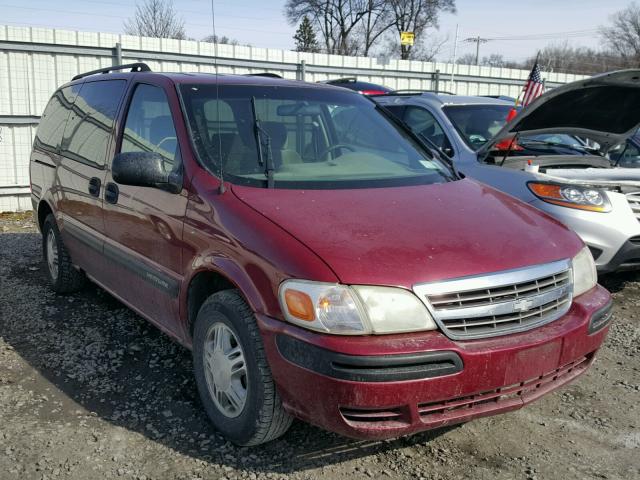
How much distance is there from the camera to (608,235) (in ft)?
14.9

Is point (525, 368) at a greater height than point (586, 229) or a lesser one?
lesser

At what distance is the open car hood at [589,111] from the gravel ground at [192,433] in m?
2.01

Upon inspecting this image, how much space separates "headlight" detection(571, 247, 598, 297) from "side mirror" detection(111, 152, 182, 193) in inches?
78.2

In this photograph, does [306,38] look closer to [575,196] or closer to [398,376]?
[575,196]

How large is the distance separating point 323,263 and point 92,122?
2685 mm

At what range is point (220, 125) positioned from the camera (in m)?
3.30

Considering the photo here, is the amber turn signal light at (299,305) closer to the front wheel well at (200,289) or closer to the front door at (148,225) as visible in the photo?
the front wheel well at (200,289)

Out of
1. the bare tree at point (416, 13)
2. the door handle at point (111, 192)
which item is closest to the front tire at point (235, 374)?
the door handle at point (111, 192)

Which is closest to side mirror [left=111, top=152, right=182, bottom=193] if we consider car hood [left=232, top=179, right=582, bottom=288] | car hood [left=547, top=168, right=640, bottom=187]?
car hood [left=232, top=179, right=582, bottom=288]

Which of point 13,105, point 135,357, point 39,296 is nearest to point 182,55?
point 13,105

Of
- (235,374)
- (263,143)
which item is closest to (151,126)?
(263,143)

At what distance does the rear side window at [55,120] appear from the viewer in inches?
191

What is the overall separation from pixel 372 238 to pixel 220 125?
47.8 inches

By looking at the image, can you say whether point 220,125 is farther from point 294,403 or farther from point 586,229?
point 586,229
